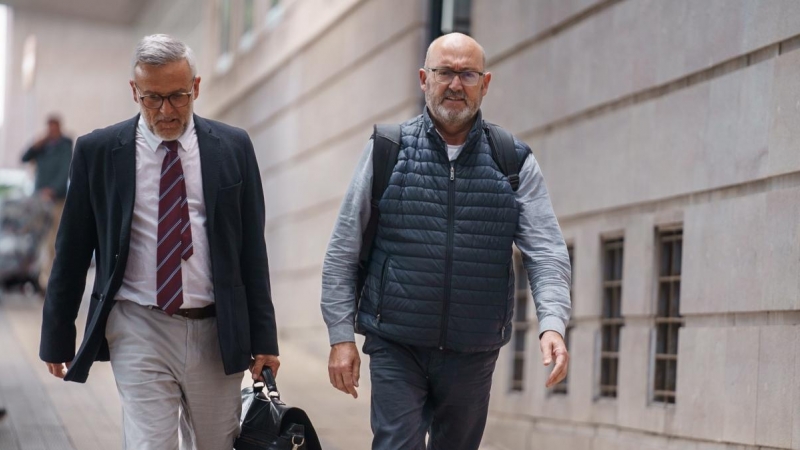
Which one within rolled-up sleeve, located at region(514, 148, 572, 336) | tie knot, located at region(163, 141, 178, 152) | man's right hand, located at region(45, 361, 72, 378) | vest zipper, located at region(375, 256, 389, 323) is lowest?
man's right hand, located at region(45, 361, 72, 378)

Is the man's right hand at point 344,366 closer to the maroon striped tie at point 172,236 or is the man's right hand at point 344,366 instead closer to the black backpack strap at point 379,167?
the black backpack strap at point 379,167

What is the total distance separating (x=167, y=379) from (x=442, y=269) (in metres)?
1.04

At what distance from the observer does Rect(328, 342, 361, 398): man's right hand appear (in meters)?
4.68

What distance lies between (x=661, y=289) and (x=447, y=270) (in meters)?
3.16

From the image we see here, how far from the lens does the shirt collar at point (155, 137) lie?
185 inches

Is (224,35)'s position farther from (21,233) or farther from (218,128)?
→ (218,128)

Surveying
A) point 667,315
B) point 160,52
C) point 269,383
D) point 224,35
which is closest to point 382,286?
point 269,383

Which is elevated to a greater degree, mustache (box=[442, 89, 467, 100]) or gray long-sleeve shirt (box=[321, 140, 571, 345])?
mustache (box=[442, 89, 467, 100])

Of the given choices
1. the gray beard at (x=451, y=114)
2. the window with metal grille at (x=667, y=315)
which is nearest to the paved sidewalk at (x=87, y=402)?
the window with metal grille at (x=667, y=315)

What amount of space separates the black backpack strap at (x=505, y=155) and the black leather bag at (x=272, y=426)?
113 centimetres

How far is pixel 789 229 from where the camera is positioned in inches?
235

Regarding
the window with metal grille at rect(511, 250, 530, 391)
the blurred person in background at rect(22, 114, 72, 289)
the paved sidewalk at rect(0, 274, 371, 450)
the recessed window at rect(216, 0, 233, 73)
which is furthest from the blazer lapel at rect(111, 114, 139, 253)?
the recessed window at rect(216, 0, 233, 73)

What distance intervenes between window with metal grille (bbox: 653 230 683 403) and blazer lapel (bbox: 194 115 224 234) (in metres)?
3.29

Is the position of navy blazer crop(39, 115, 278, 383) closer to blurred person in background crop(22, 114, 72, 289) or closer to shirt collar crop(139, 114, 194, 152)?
shirt collar crop(139, 114, 194, 152)
